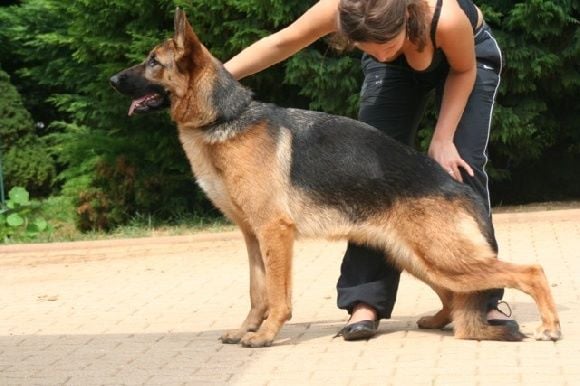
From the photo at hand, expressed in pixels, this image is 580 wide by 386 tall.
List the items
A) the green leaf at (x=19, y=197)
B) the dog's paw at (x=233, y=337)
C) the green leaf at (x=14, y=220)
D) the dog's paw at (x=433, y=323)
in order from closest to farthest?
the dog's paw at (x=233, y=337) < the dog's paw at (x=433, y=323) < the green leaf at (x=14, y=220) < the green leaf at (x=19, y=197)

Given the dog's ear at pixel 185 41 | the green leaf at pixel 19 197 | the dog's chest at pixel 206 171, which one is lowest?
the green leaf at pixel 19 197

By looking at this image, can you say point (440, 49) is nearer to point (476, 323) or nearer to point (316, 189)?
point (316, 189)

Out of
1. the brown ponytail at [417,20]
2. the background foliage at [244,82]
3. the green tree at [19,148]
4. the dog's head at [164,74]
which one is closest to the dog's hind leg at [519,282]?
the brown ponytail at [417,20]

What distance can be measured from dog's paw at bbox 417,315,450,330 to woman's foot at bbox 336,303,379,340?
0.31 m

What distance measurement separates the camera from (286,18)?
37.8 ft

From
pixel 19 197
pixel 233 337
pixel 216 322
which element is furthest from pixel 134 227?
pixel 233 337

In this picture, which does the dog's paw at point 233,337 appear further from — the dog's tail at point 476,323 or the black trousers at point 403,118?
the dog's tail at point 476,323

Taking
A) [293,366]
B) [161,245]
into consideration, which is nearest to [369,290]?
[293,366]

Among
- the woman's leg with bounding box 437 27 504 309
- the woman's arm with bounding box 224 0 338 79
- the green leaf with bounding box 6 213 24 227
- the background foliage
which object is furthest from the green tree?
the woman's leg with bounding box 437 27 504 309

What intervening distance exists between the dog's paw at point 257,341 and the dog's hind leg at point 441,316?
962 millimetres

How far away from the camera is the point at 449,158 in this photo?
589cm

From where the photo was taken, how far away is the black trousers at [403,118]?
19.6 feet

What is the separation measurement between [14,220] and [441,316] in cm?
768

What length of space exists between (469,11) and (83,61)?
7.58 metres
